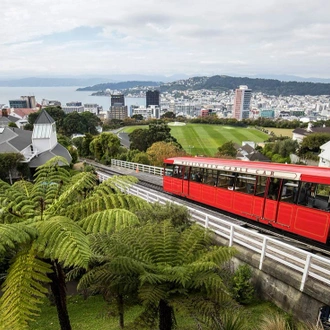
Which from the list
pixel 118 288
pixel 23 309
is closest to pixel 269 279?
pixel 118 288

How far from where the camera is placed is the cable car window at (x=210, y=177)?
12.4m

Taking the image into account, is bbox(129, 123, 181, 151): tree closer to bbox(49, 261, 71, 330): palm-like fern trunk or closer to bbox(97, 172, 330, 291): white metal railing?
bbox(97, 172, 330, 291): white metal railing

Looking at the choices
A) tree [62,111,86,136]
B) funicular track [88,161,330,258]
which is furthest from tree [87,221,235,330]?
tree [62,111,86,136]

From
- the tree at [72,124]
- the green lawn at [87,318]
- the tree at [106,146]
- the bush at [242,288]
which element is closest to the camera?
the bush at [242,288]

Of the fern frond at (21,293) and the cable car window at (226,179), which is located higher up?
the fern frond at (21,293)

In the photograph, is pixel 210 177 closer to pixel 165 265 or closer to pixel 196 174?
pixel 196 174

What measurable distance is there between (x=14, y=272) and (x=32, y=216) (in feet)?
4.57

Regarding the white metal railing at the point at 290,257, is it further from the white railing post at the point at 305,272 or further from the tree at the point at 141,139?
the tree at the point at 141,139

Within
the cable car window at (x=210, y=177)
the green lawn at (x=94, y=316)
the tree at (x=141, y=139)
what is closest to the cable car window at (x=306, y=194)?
the green lawn at (x=94, y=316)

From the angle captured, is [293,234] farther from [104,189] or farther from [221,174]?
[104,189]

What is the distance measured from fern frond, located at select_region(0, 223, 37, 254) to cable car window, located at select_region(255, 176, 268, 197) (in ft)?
27.4

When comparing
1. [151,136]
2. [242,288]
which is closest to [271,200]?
[242,288]

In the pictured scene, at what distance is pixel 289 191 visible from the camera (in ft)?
30.6

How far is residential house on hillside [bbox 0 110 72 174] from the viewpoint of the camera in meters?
31.7
